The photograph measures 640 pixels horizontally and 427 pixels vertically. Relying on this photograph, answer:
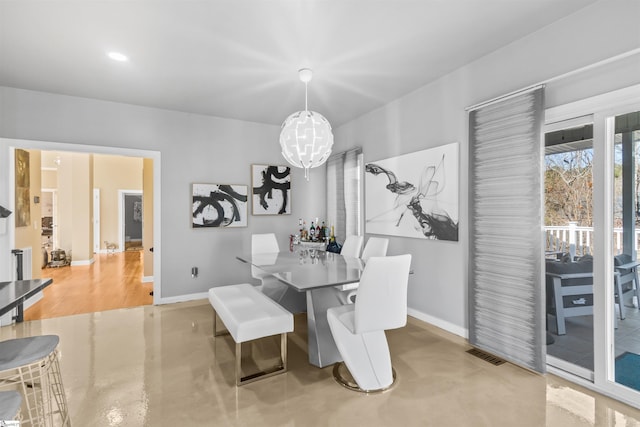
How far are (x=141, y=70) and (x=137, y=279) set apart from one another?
4016mm

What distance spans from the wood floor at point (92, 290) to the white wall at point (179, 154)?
661 millimetres

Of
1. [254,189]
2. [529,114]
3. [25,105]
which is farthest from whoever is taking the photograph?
[254,189]

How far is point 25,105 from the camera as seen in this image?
350 centimetres

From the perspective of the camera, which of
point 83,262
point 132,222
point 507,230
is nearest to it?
point 507,230

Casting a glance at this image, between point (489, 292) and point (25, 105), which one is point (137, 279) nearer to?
point (25, 105)

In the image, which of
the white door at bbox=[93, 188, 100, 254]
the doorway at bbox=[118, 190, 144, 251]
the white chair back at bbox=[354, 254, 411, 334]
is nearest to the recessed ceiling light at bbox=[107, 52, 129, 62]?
the white chair back at bbox=[354, 254, 411, 334]

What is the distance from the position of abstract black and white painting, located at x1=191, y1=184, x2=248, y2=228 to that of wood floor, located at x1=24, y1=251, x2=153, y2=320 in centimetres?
140

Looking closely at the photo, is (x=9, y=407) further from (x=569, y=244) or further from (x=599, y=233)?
(x=569, y=244)

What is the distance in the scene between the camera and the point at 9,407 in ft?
3.76

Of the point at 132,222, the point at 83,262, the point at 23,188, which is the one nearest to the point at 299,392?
the point at 23,188

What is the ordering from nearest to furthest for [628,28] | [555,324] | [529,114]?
[628,28]
[529,114]
[555,324]

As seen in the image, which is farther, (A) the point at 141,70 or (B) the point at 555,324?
(A) the point at 141,70

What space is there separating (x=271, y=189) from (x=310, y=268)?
264 centimetres

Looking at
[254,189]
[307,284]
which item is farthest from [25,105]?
[307,284]
